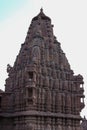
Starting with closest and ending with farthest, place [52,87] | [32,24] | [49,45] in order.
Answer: [52,87]
[49,45]
[32,24]

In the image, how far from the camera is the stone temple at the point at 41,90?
1072 inches

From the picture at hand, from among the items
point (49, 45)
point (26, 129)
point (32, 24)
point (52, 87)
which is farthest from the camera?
point (32, 24)

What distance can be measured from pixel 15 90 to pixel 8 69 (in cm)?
363

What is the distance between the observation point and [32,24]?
33.2 m

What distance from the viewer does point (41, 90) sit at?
28047 millimetres

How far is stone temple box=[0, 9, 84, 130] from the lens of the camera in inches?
1072

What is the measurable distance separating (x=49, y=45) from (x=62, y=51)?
67.6 inches

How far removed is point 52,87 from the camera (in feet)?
94.9

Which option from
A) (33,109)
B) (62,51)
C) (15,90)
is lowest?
(33,109)

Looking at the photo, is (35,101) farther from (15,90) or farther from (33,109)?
(15,90)

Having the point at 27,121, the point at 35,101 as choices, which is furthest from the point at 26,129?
the point at 35,101

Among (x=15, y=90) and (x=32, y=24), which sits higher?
(x=32, y=24)

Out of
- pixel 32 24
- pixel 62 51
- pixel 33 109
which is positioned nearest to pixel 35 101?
pixel 33 109

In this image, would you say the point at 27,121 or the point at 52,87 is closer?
the point at 27,121
